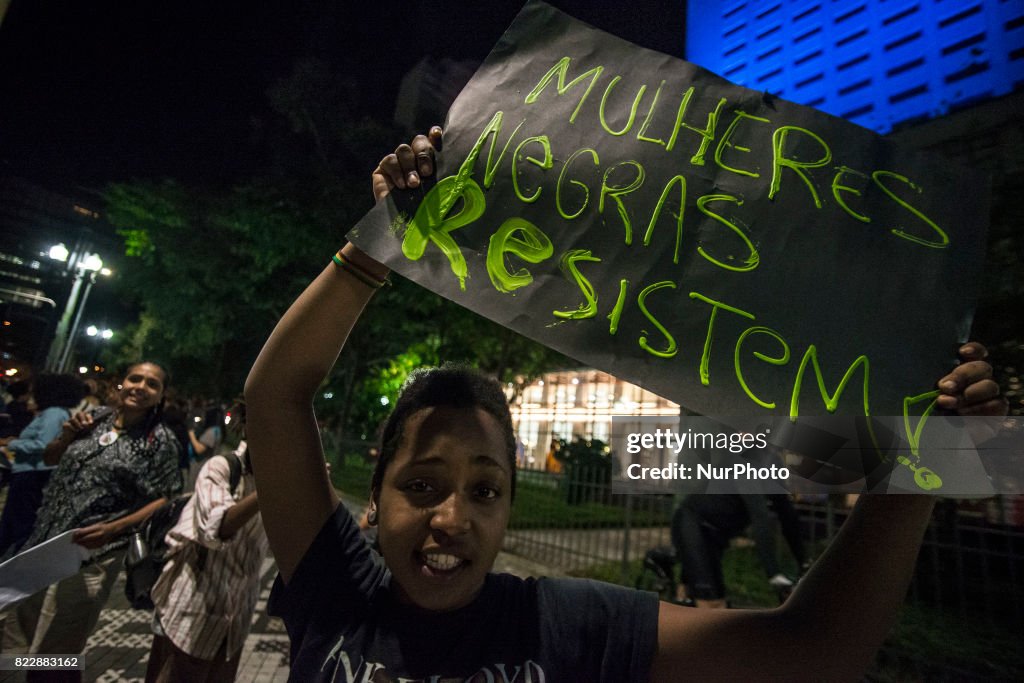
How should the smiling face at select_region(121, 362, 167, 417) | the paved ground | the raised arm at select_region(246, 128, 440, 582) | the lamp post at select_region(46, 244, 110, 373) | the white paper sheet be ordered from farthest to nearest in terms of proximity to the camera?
1. the lamp post at select_region(46, 244, 110, 373)
2. the paved ground
3. the smiling face at select_region(121, 362, 167, 417)
4. the white paper sheet
5. the raised arm at select_region(246, 128, 440, 582)

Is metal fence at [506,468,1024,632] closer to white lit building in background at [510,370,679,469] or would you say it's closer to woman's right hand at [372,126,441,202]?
white lit building in background at [510,370,679,469]

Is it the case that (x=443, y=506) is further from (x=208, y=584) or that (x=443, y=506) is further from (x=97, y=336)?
(x=97, y=336)

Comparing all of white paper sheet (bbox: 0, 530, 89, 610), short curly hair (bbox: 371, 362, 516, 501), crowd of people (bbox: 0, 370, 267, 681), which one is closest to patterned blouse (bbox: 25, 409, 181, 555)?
crowd of people (bbox: 0, 370, 267, 681)

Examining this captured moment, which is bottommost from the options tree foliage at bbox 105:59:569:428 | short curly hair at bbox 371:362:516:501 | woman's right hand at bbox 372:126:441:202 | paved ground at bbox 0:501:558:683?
paved ground at bbox 0:501:558:683

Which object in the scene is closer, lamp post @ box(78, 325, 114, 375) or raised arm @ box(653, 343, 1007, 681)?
raised arm @ box(653, 343, 1007, 681)

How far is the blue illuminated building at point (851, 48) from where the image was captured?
20.4 meters

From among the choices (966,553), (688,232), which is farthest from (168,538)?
(966,553)

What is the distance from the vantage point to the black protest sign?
48.1 inches

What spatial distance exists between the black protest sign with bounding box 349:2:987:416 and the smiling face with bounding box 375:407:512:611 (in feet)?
0.99

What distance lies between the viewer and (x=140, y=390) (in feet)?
11.3

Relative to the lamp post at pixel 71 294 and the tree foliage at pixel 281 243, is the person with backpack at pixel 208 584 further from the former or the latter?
the tree foliage at pixel 281 243

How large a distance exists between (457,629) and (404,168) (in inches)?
46.5

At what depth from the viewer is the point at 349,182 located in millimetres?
11797

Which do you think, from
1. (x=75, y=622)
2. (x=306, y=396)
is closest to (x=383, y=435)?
(x=306, y=396)
